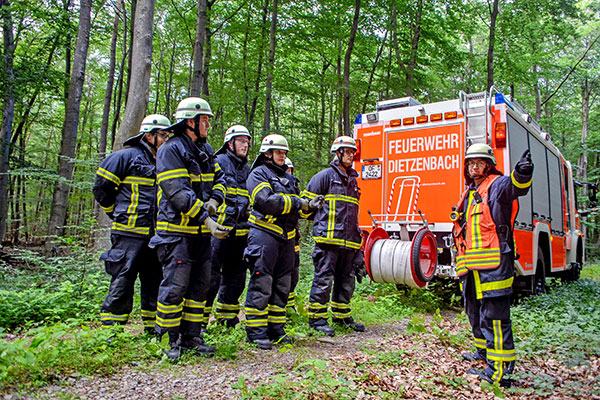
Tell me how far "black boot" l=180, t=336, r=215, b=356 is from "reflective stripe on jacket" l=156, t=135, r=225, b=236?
105 cm

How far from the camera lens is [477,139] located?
660cm

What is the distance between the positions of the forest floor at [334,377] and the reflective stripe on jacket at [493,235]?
2.96 ft

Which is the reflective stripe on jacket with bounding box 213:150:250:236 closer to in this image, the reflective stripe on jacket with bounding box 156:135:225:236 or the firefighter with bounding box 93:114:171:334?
the reflective stripe on jacket with bounding box 156:135:225:236

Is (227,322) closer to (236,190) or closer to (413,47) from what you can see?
(236,190)

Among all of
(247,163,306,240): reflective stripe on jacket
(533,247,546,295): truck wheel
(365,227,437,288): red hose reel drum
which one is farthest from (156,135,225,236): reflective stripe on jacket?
(533,247,546,295): truck wheel

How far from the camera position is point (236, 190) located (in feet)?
17.1

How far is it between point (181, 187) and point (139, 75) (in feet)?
14.8

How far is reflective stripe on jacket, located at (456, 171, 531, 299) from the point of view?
13.1 feet

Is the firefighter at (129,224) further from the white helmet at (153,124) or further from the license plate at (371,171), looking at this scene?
the license plate at (371,171)

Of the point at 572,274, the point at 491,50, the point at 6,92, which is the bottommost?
the point at 572,274

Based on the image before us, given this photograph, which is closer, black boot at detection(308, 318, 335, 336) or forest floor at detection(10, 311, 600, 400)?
forest floor at detection(10, 311, 600, 400)

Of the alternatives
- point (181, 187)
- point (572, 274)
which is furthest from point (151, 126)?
point (572, 274)

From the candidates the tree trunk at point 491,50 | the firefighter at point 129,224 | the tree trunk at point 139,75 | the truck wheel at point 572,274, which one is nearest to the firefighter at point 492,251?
the firefighter at point 129,224

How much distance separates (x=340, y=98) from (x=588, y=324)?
10.2 metres
